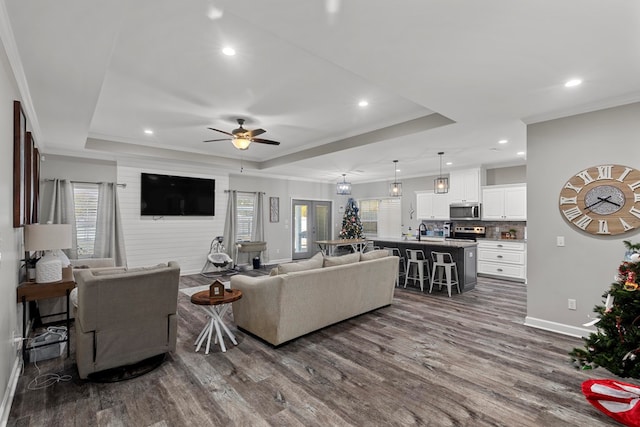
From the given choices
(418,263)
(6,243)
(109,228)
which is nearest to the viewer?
(6,243)

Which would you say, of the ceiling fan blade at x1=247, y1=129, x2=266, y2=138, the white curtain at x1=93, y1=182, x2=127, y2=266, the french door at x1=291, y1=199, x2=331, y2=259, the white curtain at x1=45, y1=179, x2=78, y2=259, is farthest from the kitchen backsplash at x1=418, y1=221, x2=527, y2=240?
the white curtain at x1=45, y1=179, x2=78, y2=259

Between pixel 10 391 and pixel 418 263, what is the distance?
5675 mm

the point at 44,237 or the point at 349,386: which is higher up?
the point at 44,237

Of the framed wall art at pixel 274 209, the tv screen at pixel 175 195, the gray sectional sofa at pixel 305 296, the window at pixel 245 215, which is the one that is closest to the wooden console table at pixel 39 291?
the gray sectional sofa at pixel 305 296

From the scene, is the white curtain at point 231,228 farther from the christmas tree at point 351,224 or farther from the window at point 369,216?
the window at point 369,216

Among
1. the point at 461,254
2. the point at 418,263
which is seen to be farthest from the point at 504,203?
the point at 418,263

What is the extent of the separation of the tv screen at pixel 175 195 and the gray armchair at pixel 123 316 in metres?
4.46

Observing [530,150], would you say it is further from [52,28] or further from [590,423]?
[52,28]

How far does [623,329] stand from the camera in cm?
243

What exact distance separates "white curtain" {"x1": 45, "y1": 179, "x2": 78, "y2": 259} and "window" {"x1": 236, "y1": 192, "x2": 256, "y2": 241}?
350 centimetres

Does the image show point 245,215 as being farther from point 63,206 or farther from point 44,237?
point 44,237

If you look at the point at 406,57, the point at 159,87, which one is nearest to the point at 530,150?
the point at 406,57

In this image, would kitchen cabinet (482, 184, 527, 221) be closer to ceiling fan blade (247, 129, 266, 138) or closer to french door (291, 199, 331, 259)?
french door (291, 199, 331, 259)

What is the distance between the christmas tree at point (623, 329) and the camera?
235cm
